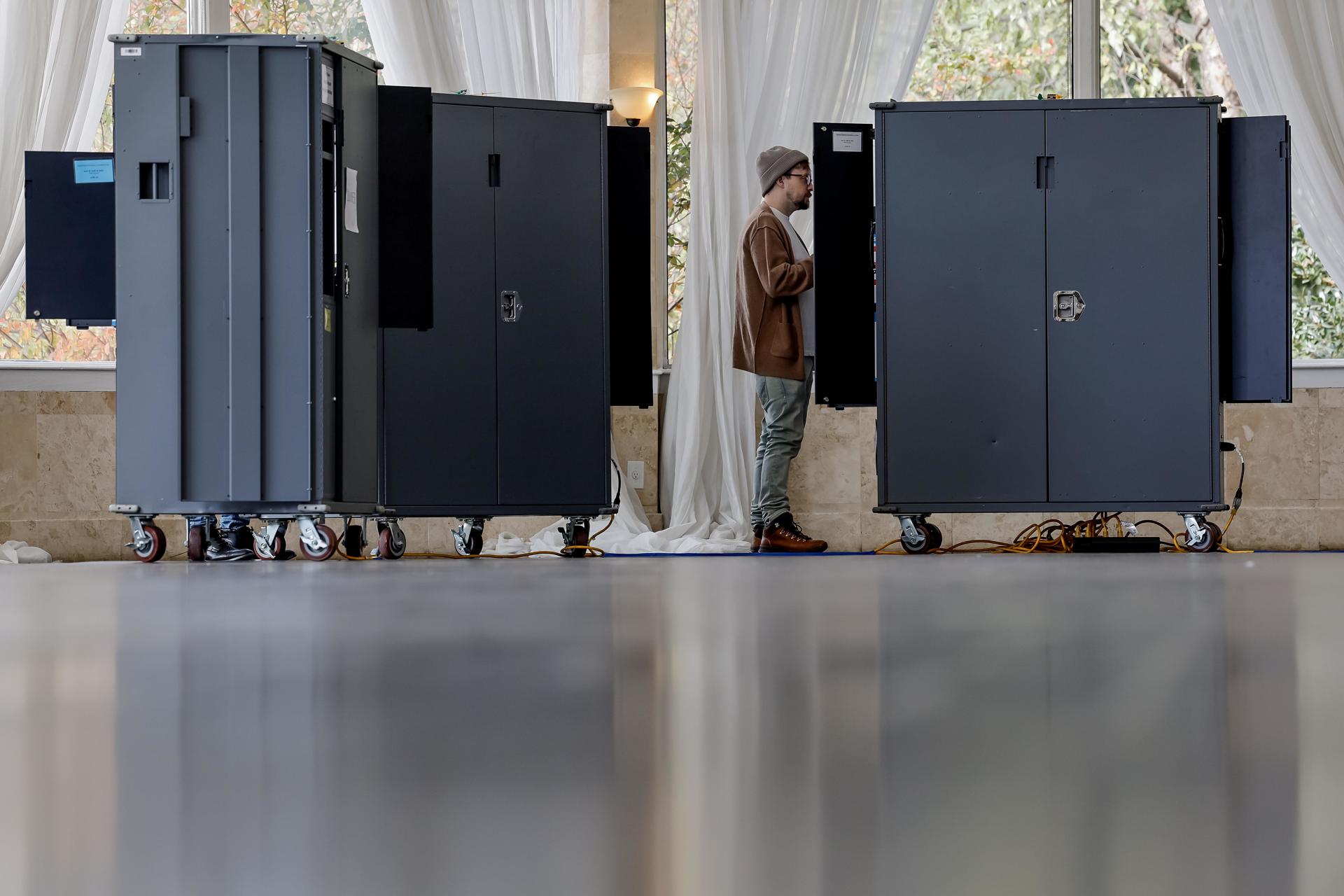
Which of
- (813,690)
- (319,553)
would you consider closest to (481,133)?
(319,553)

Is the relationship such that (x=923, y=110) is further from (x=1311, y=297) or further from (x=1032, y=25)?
(x=1311, y=297)

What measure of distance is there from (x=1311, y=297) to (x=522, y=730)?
21.4ft

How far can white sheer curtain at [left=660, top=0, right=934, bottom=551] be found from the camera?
6.09 meters

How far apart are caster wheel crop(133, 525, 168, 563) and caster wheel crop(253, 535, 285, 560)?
285 millimetres

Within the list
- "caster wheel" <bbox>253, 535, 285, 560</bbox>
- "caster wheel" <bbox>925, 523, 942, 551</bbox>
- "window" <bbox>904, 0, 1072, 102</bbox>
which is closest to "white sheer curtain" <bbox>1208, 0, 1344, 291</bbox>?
"window" <bbox>904, 0, 1072, 102</bbox>

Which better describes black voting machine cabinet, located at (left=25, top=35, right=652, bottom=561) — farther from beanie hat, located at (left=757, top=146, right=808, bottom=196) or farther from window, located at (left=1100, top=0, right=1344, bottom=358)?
window, located at (left=1100, top=0, right=1344, bottom=358)

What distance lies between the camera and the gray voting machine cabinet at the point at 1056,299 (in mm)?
4898

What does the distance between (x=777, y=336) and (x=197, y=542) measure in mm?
2177

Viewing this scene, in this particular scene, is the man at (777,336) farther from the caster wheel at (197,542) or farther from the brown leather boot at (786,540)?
the caster wheel at (197,542)

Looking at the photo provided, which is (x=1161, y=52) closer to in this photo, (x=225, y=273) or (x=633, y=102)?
(x=633, y=102)

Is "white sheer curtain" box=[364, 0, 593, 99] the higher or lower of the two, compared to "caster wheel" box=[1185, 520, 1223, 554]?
higher

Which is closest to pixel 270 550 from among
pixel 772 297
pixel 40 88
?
pixel 772 297

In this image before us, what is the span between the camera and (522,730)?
905 mm

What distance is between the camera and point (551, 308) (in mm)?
4816
